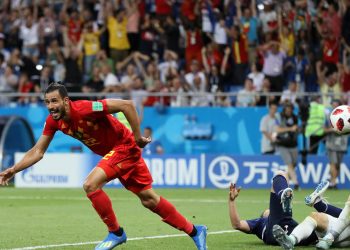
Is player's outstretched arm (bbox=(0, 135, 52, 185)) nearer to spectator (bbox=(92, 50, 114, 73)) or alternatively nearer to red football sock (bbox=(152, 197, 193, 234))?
red football sock (bbox=(152, 197, 193, 234))

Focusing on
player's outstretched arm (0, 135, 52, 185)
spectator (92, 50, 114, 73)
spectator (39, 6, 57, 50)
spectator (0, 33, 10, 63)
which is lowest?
player's outstretched arm (0, 135, 52, 185)

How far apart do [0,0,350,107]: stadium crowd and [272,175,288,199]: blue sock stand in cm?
1367

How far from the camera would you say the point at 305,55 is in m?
25.6

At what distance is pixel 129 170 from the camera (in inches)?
421

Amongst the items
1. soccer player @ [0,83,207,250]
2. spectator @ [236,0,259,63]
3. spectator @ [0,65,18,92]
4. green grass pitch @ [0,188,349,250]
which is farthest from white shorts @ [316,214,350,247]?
spectator @ [0,65,18,92]

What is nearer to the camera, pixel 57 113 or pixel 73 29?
pixel 57 113

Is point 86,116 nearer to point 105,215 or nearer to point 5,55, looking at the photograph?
point 105,215

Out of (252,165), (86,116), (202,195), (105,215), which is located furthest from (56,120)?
(252,165)

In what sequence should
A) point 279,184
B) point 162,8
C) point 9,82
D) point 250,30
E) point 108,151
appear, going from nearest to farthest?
1. point 279,184
2. point 108,151
3. point 250,30
4. point 9,82
5. point 162,8

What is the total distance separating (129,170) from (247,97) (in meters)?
14.8

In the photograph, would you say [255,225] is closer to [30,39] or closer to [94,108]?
[94,108]

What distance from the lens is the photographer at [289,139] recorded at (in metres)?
23.5

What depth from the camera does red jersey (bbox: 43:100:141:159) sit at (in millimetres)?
10453

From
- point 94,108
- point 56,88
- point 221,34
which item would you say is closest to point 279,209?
point 94,108
